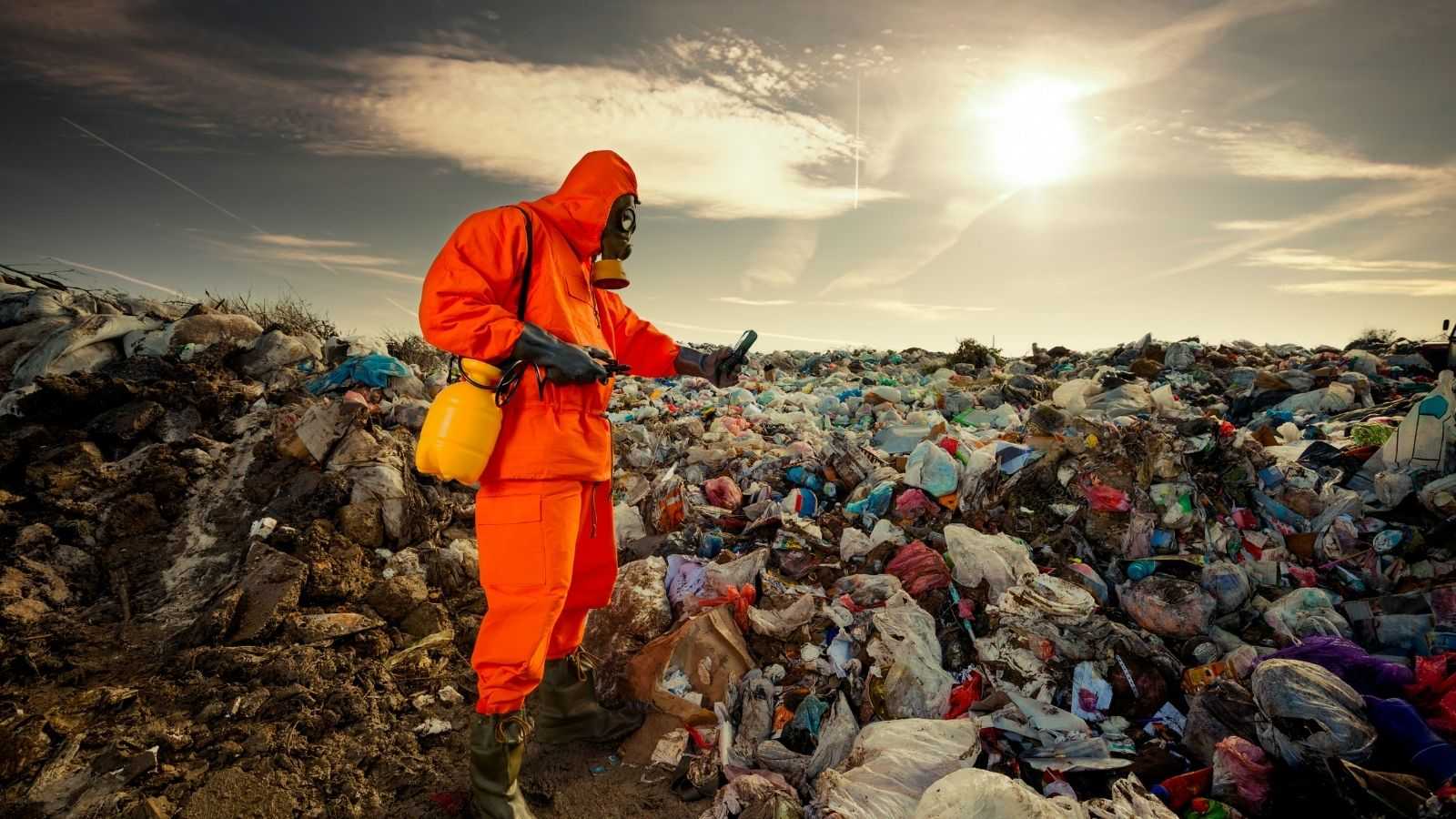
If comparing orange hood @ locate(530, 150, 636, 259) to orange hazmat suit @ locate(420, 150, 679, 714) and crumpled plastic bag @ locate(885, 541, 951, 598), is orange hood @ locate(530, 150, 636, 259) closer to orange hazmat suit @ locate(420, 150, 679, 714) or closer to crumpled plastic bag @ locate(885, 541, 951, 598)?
orange hazmat suit @ locate(420, 150, 679, 714)

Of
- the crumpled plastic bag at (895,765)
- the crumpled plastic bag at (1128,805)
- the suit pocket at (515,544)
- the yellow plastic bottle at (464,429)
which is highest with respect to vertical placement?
the yellow plastic bottle at (464,429)

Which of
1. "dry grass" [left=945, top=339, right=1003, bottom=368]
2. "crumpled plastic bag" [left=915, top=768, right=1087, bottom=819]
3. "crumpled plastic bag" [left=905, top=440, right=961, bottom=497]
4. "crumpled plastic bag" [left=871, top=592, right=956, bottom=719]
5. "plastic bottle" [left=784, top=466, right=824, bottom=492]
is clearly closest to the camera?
"crumpled plastic bag" [left=915, top=768, right=1087, bottom=819]

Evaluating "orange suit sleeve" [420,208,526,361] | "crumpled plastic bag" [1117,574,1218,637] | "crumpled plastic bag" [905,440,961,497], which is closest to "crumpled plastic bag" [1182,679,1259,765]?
"crumpled plastic bag" [1117,574,1218,637]

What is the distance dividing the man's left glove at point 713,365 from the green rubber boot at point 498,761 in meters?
1.40

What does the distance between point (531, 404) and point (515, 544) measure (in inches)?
16.7

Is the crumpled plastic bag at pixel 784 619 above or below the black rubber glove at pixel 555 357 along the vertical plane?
below

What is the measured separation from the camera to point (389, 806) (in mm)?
2168

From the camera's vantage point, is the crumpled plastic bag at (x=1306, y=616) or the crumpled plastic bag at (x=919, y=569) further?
the crumpled plastic bag at (x=919, y=569)

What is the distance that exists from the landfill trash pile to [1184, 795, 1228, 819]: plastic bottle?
0.06 meters

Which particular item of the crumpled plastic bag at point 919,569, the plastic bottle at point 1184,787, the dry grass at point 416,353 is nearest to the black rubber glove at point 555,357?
the crumpled plastic bag at point 919,569

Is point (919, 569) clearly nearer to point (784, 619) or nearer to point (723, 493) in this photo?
point (784, 619)

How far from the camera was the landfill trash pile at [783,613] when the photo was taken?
2.03 meters

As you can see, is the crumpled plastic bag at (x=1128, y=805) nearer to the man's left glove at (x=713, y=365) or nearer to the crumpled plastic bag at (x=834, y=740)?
the crumpled plastic bag at (x=834, y=740)

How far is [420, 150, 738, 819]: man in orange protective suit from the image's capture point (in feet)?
6.04
